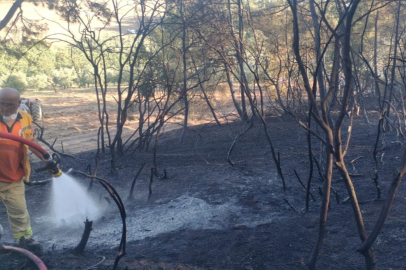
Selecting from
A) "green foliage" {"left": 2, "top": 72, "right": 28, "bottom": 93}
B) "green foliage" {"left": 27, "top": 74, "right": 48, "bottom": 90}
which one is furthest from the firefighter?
"green foliage" {"left": 27, "top": 74, "right": 48, "bottom": 90}

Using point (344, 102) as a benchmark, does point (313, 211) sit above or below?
below

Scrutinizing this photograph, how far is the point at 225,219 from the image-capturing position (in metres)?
4.61

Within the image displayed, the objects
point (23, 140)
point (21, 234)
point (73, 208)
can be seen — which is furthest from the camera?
point (73, 208)

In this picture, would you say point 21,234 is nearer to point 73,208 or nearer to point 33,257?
point 73,208

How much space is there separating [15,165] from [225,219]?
226cm

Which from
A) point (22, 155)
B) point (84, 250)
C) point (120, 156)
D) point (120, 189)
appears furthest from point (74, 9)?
point (84, 250)

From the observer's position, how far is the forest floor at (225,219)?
3.51 meters

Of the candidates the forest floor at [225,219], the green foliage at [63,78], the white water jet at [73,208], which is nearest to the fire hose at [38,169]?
the forest floor at [225,219]

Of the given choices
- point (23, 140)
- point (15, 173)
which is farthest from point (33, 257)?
point (15, 173)

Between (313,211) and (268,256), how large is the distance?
1210 millimetres

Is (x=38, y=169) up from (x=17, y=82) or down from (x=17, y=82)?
down

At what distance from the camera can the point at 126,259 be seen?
12.2 feet

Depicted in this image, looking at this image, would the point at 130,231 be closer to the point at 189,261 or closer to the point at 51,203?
the point at 189,261

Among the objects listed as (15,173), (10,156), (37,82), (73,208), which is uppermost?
(37,82)
